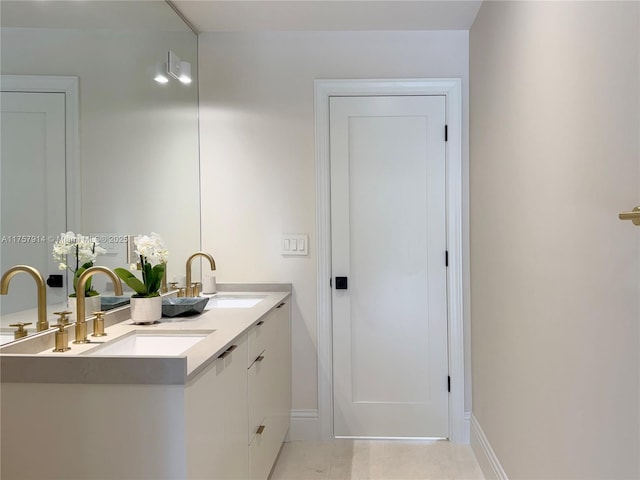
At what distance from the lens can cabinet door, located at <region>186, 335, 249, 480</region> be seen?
1.34 m

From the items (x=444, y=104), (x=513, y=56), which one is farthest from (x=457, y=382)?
(x=513, y=56)

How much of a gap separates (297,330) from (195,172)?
1118mm

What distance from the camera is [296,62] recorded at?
116 inches

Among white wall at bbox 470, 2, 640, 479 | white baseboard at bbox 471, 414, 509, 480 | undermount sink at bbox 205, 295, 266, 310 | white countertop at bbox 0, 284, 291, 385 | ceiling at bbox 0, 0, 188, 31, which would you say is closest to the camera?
white wall at bbox 470, 2, 640, 479

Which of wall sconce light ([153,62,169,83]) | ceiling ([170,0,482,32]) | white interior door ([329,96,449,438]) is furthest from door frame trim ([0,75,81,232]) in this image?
white interior door ([329,96,449,438])

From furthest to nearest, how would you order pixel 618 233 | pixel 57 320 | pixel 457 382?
pixel 457 382 → pixel 57 320 → pixel 618 233

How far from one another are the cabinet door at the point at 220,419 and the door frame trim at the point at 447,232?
1095 mm

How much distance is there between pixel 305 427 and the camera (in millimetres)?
2963

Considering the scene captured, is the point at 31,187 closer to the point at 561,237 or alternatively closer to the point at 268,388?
the point at 268,388

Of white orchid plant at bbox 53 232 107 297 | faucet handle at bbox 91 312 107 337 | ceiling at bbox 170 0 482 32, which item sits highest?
ceiling at bbox 170 0 482 32

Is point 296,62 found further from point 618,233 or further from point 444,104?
point 618,233

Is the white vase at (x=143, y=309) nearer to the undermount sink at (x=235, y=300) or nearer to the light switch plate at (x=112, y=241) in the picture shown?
the light switch plate at (x=112, y=241)

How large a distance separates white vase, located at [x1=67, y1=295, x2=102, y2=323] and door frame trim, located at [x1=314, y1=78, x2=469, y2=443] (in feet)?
4.41

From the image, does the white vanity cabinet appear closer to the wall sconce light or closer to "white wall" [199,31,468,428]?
"white wall" [199,31,468,428]
